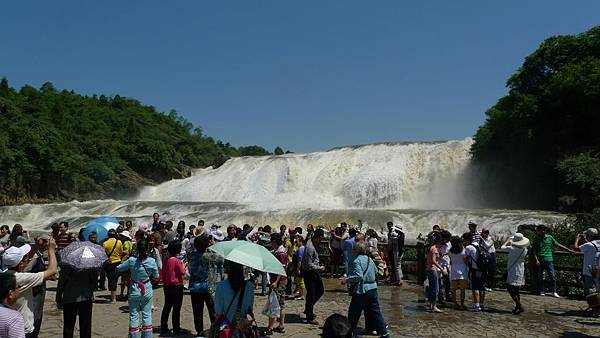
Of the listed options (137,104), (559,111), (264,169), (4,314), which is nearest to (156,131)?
(137,104)

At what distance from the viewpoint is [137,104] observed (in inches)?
4205

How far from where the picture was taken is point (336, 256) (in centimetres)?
1312

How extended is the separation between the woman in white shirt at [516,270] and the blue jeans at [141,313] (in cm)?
645

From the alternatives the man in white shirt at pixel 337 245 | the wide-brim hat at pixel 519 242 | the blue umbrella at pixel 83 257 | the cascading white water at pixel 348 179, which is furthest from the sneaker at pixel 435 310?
the cascading white water at pixel 348 179

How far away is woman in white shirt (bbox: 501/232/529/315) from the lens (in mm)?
8695

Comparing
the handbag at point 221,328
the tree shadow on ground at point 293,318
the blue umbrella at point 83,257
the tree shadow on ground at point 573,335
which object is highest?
the blue umbrella at point 83,257

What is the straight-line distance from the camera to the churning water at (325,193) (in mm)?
26594

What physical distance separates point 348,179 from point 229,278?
34.2 m

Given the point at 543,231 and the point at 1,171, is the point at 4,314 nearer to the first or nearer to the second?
the point at 543,231

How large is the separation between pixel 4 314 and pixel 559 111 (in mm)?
35432

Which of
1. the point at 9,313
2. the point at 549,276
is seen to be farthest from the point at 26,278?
the point at 549,276

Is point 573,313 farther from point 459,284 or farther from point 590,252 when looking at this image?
point 459,284

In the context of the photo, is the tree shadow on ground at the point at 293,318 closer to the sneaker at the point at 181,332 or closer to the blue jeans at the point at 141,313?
the sneaker at the point at 181,332

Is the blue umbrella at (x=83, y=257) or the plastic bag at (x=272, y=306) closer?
the blue umbrella at (x=83, y=257)
